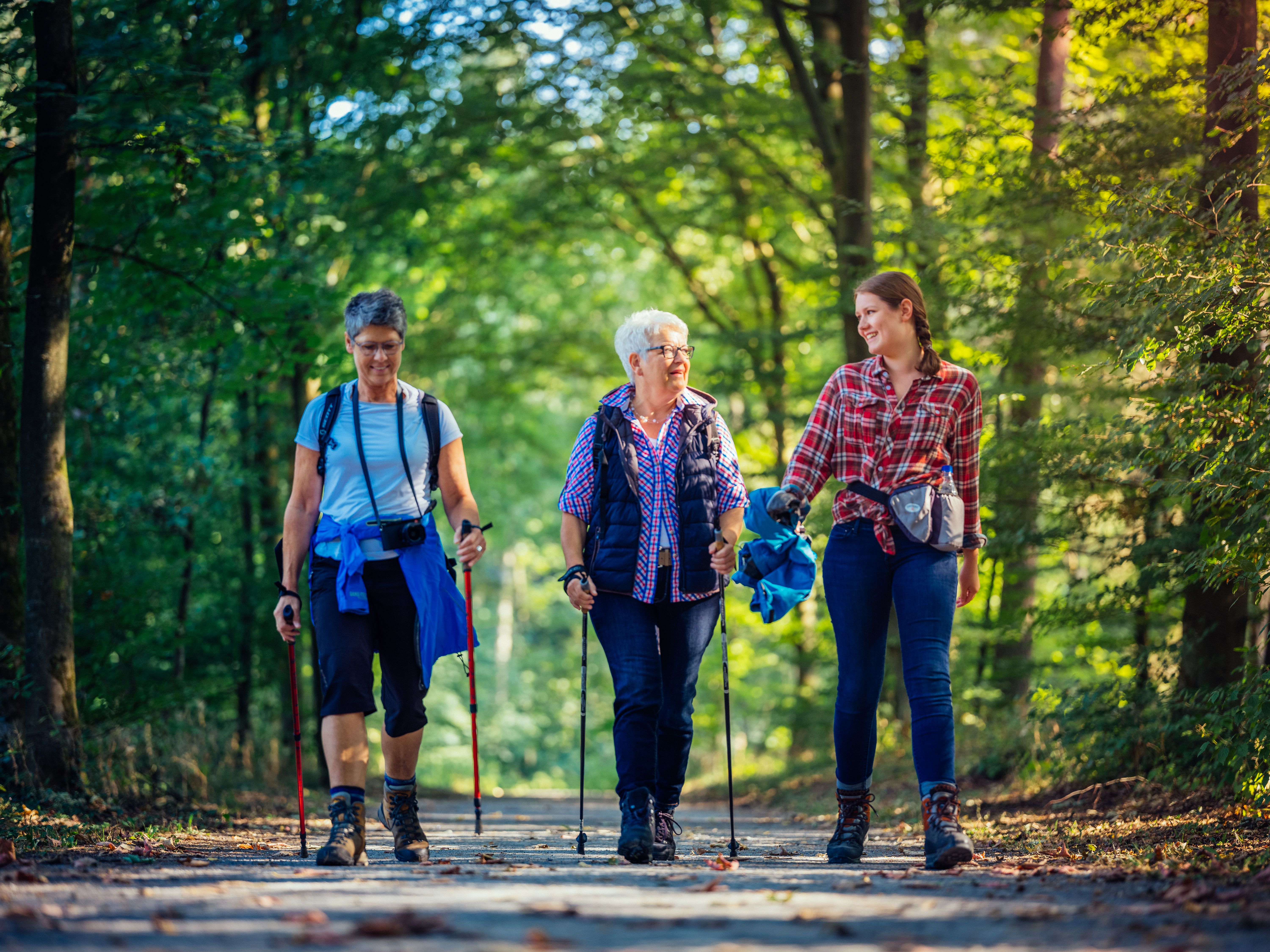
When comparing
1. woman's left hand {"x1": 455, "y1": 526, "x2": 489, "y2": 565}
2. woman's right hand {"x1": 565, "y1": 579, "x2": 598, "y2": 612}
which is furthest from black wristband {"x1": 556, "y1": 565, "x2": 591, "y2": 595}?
woman's left hand {"x1": 455, "y1": 526, "x2": 489, "y2": 565}

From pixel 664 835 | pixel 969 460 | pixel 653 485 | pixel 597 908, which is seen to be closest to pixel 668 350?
pixel 653 485

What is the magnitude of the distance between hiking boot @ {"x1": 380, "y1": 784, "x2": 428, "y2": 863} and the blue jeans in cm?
184

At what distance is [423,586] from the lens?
17.5 ft

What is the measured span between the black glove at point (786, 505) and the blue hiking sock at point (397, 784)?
6.54 ft

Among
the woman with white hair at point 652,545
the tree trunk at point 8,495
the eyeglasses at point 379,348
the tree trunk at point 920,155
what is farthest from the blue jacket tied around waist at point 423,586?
the tree trunk at point 920,155

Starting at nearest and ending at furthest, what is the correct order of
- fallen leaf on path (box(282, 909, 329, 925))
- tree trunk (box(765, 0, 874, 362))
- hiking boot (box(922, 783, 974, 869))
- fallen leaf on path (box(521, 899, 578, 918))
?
fallen leaf on path (box(282, 909, 329, 925)) → fallen leaf on path (box(521, 899, 578, 918)) → hiking boot (box(922, 783, 974, 869)) → tree trunk (box(765, 0, 874, 362))

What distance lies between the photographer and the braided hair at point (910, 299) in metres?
5.26

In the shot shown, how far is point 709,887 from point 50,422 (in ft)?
16.9

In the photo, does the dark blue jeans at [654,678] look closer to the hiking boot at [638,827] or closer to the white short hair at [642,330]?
the hiking boot at [638,827]

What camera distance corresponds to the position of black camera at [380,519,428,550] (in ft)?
17.2

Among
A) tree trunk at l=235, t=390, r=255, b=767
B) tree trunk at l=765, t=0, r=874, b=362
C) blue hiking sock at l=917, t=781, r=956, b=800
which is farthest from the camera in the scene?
tree trunk at l=235, t=390, r=255, b=767

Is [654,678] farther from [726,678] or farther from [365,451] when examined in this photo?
[365,451]

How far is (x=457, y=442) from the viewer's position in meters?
5.62

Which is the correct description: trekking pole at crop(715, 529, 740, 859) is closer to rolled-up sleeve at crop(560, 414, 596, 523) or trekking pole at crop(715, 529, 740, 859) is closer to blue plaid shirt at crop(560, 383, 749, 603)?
blue plaid shirt at crop(560, 383, 749, 603)
